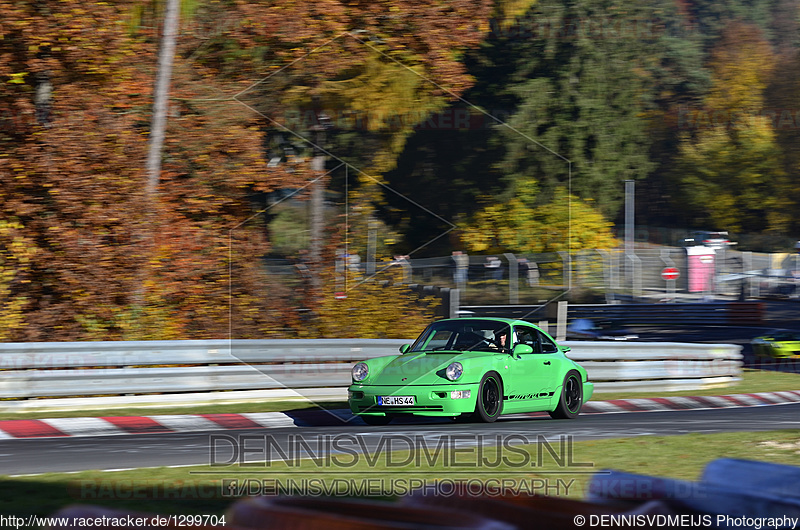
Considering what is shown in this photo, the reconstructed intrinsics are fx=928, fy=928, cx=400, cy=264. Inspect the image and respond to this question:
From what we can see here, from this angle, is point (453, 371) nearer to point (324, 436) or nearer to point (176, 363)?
point (324, 436)

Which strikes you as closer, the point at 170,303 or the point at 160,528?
the point at 160,528

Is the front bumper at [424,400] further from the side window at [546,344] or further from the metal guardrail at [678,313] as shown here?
the metal guardrail at [678,313]

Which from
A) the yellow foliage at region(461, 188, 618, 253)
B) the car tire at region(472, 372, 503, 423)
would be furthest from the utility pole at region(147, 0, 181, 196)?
the car tire at region(472, 372, 503, 423)

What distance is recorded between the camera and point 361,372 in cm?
1091

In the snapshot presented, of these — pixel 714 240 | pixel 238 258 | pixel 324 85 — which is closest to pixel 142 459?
pixel 238 258

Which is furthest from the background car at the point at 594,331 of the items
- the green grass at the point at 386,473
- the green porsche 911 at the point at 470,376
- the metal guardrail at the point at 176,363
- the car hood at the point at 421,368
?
the green grass at the point at 386,473

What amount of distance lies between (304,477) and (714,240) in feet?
144

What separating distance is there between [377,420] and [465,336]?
1.50 meters

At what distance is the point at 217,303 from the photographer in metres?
16.2

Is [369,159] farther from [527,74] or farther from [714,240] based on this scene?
[714,240]

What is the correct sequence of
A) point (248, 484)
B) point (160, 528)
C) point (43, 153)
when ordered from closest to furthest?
point (160, 528) → point (248, 484) → point (43, 153)

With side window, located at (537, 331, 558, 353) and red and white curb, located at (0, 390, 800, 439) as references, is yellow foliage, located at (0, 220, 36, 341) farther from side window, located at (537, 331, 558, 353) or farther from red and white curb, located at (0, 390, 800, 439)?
side window, located at (537, 331, 558, 353)

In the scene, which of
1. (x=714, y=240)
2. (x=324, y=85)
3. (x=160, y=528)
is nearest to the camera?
(x=160, y=528)

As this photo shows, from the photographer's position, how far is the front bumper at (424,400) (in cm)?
1038
